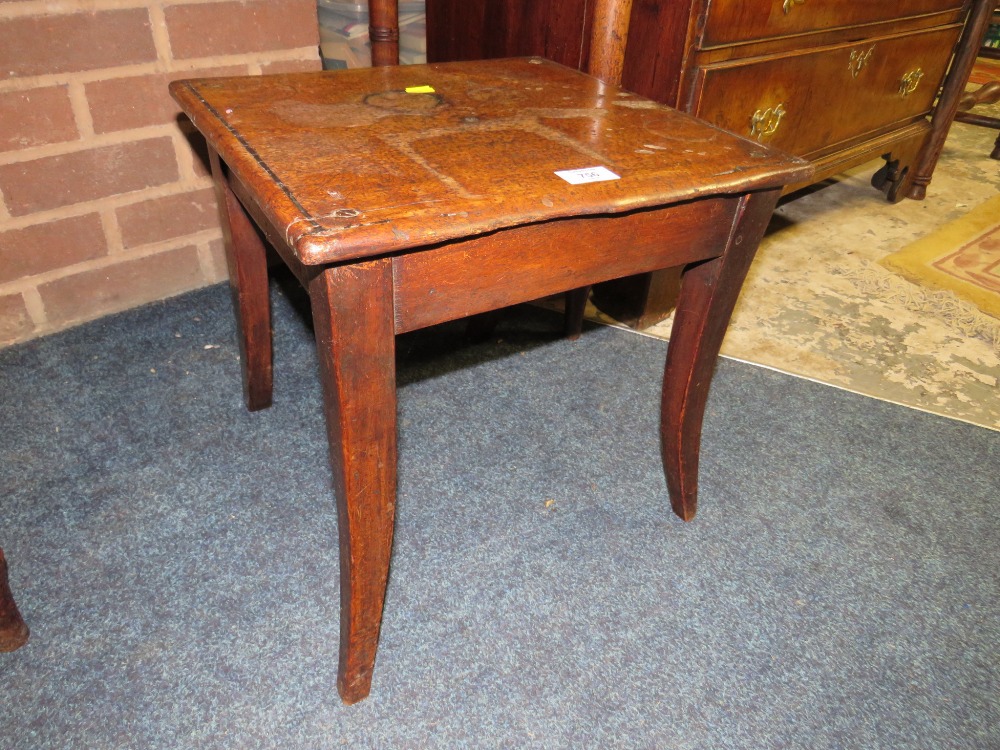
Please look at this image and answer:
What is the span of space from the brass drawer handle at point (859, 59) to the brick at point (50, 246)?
6.14ft

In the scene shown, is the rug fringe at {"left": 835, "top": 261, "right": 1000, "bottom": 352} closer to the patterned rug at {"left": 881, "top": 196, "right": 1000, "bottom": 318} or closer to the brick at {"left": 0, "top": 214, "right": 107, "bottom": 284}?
the patterned rug at {"left": 881, "top": 196, "right": 1000, "bottom": 318}

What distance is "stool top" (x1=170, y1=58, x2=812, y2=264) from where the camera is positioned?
0.74 metres

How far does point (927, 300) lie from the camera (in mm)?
2102

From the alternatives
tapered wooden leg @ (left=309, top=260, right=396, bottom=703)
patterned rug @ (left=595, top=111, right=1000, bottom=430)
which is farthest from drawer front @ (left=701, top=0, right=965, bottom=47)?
tapered wooden leg @ (left=309, top=260, right=396, bottom=703)

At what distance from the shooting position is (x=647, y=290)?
1.79 meters

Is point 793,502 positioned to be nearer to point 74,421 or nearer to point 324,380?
point 324,380

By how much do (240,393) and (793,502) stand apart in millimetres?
1128

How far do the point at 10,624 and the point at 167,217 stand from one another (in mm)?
1033

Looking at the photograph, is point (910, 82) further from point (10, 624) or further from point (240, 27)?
point (10, 624)

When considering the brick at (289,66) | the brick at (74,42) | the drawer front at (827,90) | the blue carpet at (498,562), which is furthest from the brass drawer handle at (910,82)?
the brick at (74,42)

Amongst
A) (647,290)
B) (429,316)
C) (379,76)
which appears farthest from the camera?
(647,290)

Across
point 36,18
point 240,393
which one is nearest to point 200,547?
point 240,393

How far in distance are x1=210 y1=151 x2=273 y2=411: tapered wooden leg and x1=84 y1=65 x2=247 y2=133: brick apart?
45cm

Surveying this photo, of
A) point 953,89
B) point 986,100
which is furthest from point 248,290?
point 986,100
